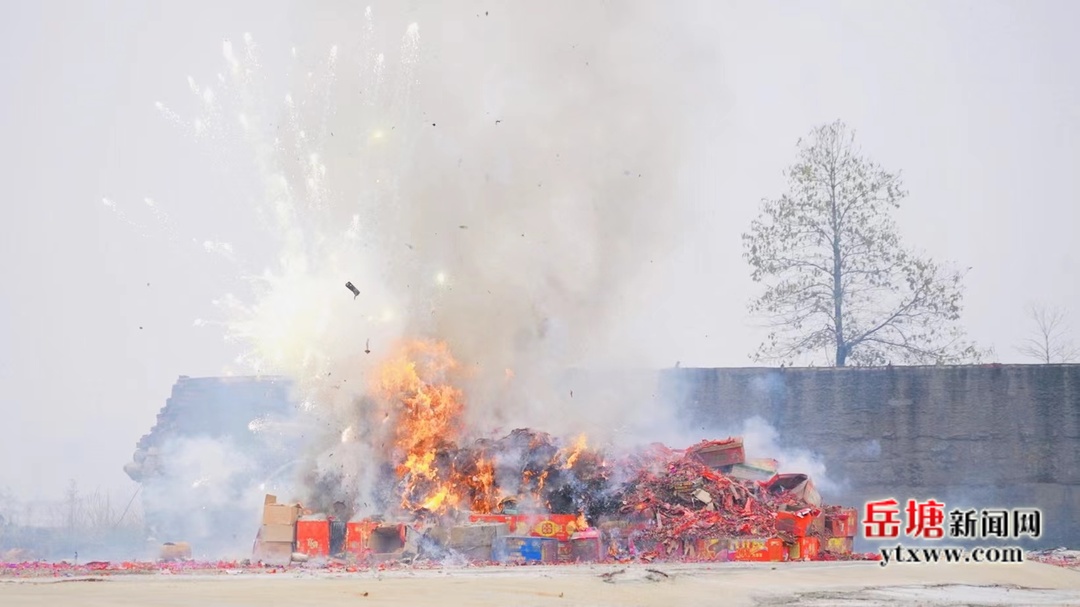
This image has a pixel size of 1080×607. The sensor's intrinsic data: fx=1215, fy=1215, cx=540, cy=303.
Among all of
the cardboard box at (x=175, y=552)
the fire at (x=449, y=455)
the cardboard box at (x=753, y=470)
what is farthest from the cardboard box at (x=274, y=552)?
the cardboard box at (x=753, y=470)

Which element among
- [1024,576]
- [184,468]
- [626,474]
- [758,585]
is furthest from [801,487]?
[184,468]

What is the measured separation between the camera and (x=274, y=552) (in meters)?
29.5

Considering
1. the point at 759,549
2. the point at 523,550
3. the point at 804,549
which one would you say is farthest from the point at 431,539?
the point at 804,549

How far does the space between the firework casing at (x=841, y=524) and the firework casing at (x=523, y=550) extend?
7.60 metres

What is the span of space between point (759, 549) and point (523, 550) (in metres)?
5.82

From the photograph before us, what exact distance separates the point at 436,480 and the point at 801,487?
32.5 ft

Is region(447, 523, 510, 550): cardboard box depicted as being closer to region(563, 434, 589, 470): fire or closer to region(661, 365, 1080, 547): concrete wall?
region(563, 434, 589, 470): fire

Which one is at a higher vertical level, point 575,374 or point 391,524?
point 575,374

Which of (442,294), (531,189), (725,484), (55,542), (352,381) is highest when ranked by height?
(531,189)

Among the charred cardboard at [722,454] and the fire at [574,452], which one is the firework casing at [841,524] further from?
the fire at [574,452]

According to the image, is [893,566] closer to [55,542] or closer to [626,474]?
[626,474]

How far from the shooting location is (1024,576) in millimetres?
25812

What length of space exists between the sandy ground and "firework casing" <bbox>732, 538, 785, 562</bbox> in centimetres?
227

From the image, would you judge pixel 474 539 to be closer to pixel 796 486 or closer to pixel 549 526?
pixel 549 526
